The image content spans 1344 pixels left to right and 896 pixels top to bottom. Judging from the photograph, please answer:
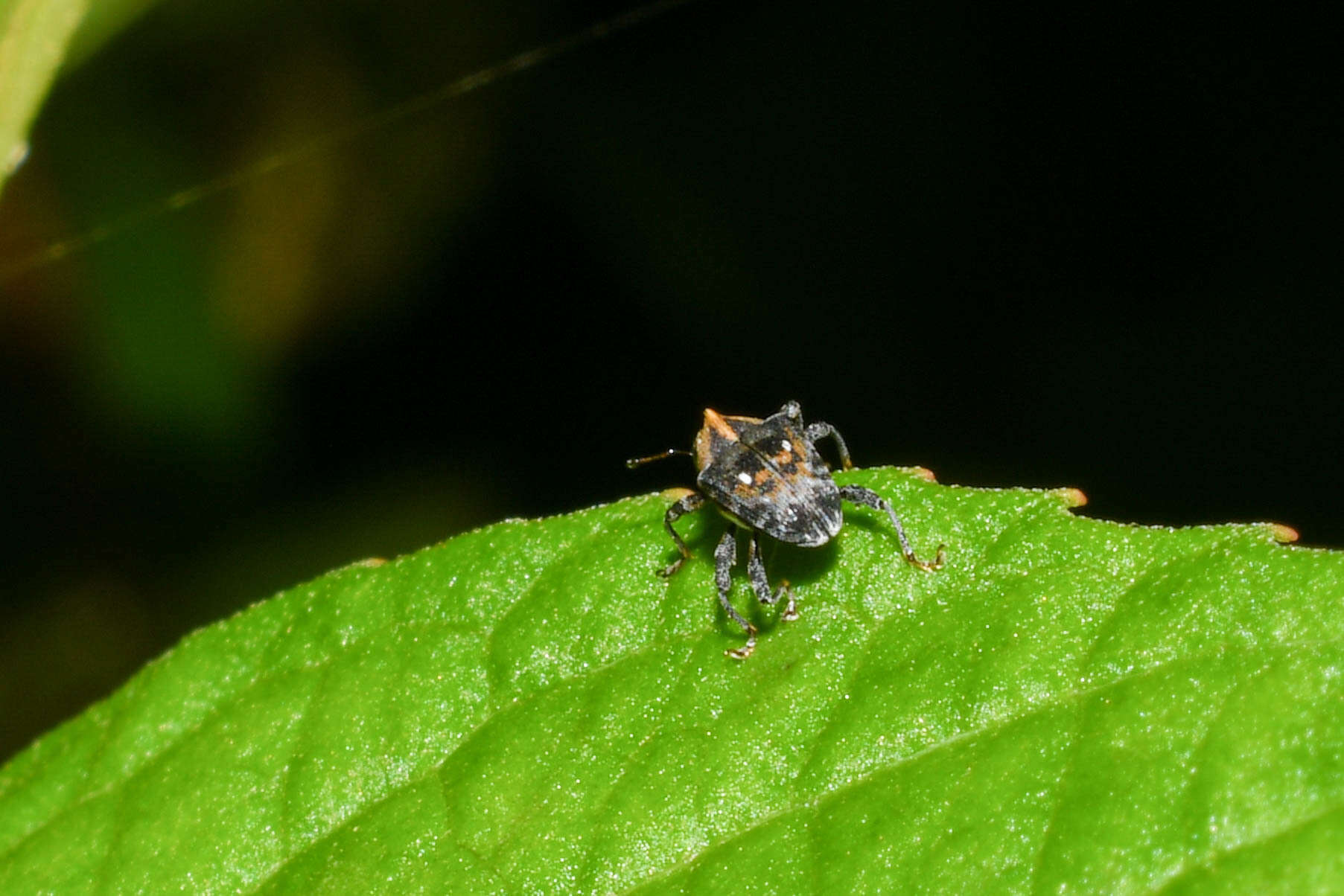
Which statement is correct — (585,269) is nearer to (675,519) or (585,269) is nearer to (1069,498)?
(675,519)

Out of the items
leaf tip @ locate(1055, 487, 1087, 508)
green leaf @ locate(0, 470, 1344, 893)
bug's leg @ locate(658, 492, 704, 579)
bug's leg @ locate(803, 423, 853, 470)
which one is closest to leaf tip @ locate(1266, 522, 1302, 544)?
green leaf @ locate(0, 470, 1344, 893)

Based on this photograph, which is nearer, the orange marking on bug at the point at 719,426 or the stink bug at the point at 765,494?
the stink bug at the point at 765,494

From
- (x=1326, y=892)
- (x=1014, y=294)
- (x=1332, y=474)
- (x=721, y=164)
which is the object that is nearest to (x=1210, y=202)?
(x=1014, y=294)

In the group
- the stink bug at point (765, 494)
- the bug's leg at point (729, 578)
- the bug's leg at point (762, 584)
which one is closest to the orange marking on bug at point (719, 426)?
the stink bug at point (765, 494)

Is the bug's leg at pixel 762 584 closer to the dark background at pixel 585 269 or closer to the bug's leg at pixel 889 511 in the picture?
the bug's leg at pixel 889 511

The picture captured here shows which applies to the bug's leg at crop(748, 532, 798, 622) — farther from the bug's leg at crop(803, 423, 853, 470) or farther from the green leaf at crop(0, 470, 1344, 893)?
the bug's leg at crop(803, 423, 853, 470)

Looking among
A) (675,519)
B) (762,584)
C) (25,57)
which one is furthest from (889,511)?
(25,57)

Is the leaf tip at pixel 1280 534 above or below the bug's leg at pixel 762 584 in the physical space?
above
